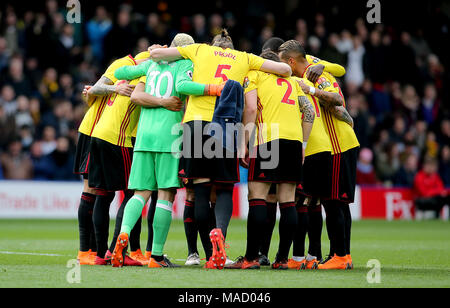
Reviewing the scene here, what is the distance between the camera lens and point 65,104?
17.2 metres

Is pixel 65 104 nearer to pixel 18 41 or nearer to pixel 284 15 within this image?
pixel 18 41

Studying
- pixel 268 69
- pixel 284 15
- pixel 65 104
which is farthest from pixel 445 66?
pixel 268 69

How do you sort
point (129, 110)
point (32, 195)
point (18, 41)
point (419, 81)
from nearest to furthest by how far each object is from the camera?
1. point (129, 110)
2. point (32, 195)
3. point (18, 41)
4. point (419, 81)

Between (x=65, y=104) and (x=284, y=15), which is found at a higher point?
(x=284, y=15)

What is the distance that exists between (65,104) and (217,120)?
1082 centimetres

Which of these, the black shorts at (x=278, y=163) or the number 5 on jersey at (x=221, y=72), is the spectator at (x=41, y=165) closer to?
the number 5 on jersey at (x=221, y=72)

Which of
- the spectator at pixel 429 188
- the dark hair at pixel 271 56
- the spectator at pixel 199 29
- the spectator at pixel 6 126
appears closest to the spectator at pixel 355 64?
the spectator at pixel 429 188

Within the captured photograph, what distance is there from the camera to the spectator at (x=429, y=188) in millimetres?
18672

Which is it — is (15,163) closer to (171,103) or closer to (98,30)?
(98,30)

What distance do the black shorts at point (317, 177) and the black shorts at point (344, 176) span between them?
0.08m

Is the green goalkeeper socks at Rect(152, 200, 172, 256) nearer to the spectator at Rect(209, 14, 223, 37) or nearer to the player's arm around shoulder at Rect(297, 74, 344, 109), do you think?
the player's arm around shoulder at Rect(297, 74, 344, 109)

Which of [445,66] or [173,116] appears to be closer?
[173,116]

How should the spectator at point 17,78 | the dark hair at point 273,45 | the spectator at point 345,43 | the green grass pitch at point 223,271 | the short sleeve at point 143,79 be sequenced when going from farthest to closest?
the spectator at point 345,43, the spectator at point 17,78, the dark hair at point 273,45, the short sleeve at point 143,79, the green grass pitch at point 223,271

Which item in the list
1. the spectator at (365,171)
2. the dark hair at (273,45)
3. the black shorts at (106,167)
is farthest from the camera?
the spectator at (365,171)
